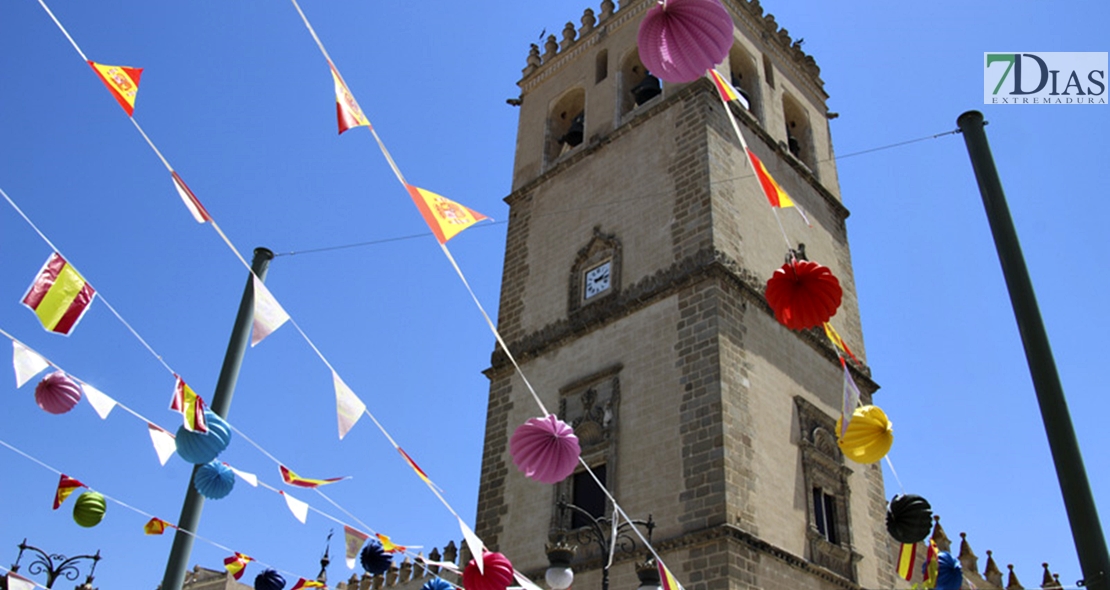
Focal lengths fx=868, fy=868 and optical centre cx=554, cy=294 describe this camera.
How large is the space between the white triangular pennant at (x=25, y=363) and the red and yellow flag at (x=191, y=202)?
2536 millimetres

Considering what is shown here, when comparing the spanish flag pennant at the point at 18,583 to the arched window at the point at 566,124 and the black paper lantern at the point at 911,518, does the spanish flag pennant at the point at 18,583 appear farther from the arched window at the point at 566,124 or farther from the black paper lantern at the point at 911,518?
the arched window at the point at 566,124

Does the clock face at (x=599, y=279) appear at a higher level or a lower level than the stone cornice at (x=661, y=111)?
lower

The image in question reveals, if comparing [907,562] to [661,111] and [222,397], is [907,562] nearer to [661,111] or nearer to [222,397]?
[222,397]

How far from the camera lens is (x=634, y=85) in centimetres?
2023

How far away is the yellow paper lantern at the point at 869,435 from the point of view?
8203 millimetres

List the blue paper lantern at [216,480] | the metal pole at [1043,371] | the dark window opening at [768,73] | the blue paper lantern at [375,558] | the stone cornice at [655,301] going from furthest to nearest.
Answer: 1. the dark window opening at [768,73]
2. the stone cornice at [655,301]
3. the blue paper lantern at [375,558]
4. the blue paper lantern at [216,480]
5. the metal pole at [1043,371]

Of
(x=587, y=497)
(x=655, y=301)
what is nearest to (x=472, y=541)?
(x=587, y=497)

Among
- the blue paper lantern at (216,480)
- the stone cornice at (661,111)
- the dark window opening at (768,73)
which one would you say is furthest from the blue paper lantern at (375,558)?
the dark window opening at (768,73)

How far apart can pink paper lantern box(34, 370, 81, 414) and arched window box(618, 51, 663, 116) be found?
1316 centimetres

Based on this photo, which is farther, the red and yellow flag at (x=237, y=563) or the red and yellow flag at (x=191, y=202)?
the red and yellow flag at (x=237, y=563)

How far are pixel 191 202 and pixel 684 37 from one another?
4078 mm

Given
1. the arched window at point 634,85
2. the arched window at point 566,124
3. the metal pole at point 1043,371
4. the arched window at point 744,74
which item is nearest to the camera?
the metal pole at point 1043,371

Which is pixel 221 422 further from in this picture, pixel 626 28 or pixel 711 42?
pixel 626 28

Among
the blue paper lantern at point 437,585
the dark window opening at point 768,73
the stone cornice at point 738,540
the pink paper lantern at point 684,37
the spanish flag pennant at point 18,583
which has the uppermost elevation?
the dark window opening at point 768,73
